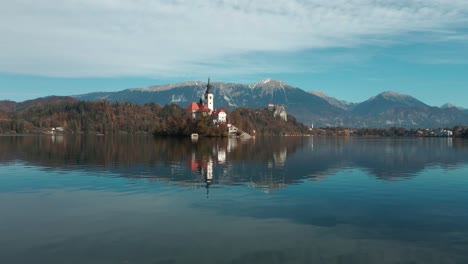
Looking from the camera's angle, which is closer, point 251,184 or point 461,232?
point 461,232

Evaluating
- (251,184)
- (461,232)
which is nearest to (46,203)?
(251,184)

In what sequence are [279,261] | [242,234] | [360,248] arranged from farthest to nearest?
[242,234] < [360,248] < [279,261]

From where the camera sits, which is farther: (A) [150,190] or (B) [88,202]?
(A) [150,190]

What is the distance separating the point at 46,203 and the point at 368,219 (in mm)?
18716

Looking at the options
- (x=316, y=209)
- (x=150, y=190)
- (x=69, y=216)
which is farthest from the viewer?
(x=150, y=190)

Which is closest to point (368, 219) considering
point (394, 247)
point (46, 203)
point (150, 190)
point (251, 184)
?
point (394, 247)

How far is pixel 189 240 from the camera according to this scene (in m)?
16.1

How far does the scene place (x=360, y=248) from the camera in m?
15.6

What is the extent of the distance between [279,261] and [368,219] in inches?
337

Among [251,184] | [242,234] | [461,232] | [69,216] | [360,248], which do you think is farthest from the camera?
[251,184]

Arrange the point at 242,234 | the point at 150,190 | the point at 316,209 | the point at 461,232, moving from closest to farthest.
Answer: the point at 242,234
the point at 461,232
the point at 316,209
the point at 150,190

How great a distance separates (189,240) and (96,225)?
5242 millimetres

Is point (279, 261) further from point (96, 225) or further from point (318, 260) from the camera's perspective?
point (96, 225)

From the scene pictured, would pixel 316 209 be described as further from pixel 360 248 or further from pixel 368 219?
pixel 360 248
